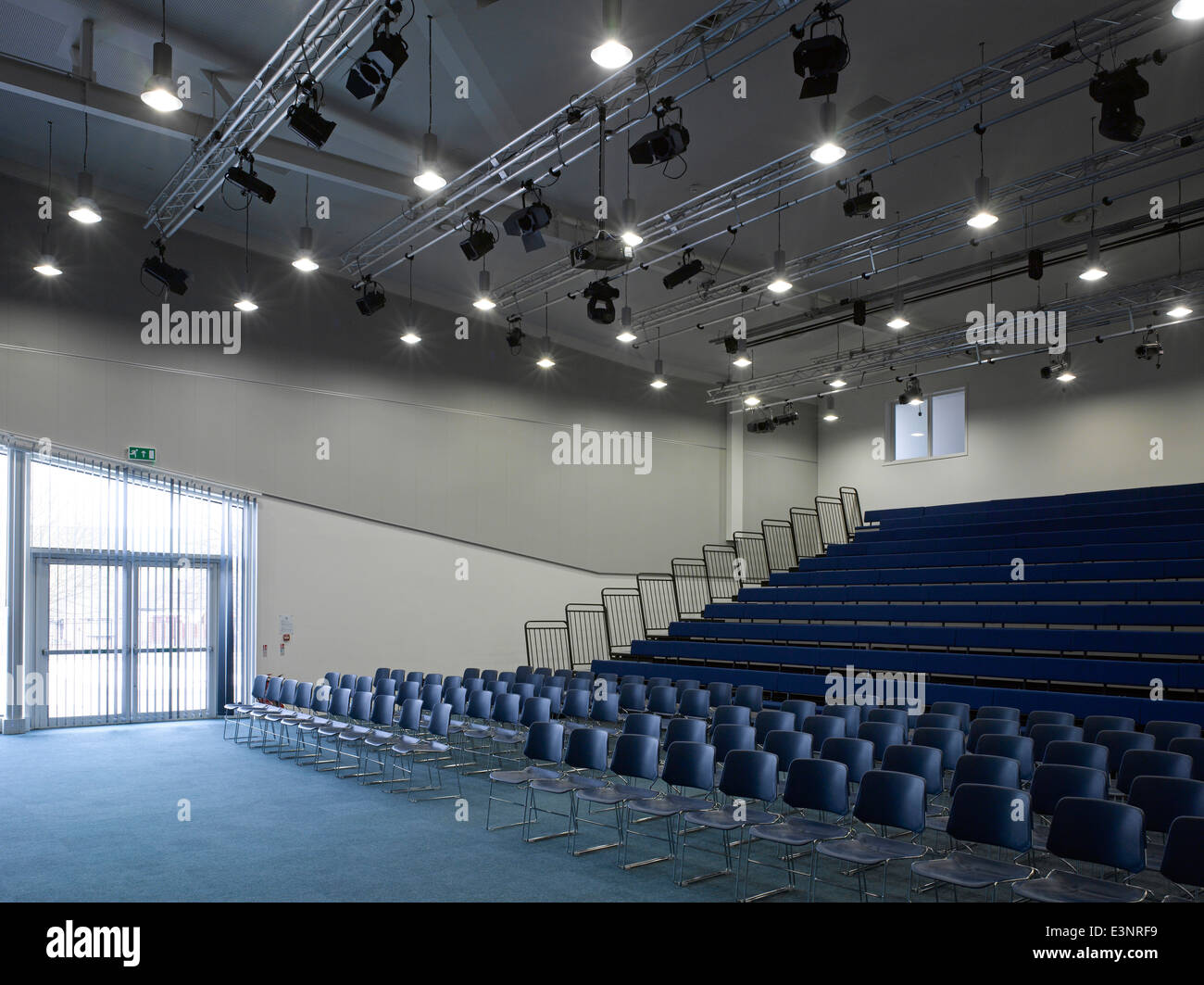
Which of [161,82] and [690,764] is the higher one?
[161,82]

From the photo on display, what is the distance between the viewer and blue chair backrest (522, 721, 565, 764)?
6.73 m

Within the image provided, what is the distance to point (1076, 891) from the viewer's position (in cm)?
389

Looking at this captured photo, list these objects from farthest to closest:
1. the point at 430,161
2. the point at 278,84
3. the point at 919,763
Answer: the point at 278,84
the point at 430,161
the point at 919,763

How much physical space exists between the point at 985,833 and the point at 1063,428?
13.2 meters

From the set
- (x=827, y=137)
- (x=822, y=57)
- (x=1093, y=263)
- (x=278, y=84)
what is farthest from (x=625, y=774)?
(x=1093, y=263)

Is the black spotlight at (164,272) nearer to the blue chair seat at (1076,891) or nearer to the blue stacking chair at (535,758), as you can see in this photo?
the blue stacking chair at (535,758)

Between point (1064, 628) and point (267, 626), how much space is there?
10243 mm

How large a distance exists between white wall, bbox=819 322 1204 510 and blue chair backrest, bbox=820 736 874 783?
11458mm

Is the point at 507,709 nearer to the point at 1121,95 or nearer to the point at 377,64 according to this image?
the point at 377,64

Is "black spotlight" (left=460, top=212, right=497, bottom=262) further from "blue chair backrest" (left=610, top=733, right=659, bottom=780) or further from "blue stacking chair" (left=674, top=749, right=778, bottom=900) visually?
"blue stacking chair" (left=674, top=749, right=778, bottom=900)

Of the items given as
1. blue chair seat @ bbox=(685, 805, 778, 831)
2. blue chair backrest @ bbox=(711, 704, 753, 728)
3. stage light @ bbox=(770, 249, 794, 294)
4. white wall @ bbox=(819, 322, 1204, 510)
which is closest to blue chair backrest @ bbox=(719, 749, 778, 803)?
blue chair seat @ bbox=(685, 805, 778, 831)

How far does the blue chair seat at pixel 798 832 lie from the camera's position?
473 centimetres
